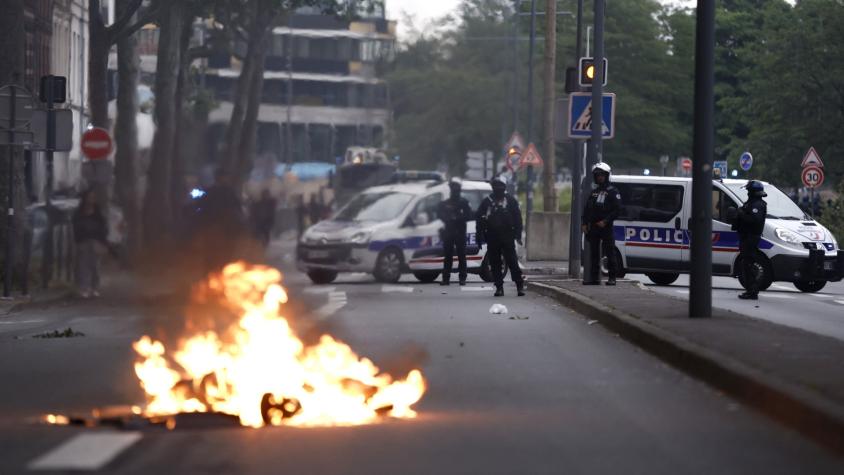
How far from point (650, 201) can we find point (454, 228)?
10.6ft

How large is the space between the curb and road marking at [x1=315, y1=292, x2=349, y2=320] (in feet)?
15.8

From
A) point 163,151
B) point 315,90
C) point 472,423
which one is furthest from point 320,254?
point 472,423

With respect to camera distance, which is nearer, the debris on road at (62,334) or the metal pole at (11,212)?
the debris on road at (62,334)

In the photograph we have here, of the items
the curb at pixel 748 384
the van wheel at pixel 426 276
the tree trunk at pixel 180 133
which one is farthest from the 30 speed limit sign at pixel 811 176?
the tree trunk at pixel 180 133

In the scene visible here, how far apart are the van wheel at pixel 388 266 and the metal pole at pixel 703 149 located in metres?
13.1

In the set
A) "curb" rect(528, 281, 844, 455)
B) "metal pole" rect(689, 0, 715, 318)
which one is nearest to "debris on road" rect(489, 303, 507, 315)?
"curb" rect(528, 281, 844, 455)

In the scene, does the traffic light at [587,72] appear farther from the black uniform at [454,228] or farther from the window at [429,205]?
the window at [429,205]

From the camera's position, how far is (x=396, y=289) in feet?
88.0

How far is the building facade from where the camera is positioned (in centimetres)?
1271

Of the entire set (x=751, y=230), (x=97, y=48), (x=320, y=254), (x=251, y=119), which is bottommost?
(x=320, y=254)

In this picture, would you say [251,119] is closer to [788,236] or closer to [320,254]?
[320,254]

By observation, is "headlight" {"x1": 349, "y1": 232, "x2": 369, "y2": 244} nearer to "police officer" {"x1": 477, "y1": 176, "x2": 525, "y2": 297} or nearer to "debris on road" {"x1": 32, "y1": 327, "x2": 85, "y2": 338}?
"police officer" {"x1": 477, "y1": 176, "x2": 525, "y2": 297}

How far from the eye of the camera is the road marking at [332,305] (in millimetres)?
19845

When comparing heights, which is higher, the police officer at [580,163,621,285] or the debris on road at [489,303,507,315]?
the police officer at [580,163,621,285]
